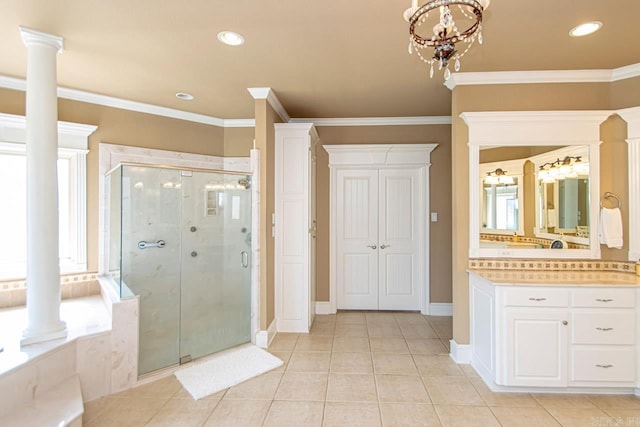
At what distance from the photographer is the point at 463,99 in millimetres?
2805

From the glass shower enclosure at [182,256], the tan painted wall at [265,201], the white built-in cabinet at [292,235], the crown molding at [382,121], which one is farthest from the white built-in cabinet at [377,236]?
the glass shower enclosure at [182,256]

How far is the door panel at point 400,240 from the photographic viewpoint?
4168 millimetres

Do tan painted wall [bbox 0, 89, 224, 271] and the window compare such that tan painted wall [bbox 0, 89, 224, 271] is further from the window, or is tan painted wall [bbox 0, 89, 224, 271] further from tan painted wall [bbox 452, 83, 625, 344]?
tan painted wall [bbox 452, 83, 625, 344]

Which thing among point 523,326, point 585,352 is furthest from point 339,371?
point 585,352

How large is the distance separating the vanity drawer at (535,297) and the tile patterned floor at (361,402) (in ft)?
2.32

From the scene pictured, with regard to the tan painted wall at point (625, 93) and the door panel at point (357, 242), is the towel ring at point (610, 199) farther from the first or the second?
the door panel at point (357, 242)

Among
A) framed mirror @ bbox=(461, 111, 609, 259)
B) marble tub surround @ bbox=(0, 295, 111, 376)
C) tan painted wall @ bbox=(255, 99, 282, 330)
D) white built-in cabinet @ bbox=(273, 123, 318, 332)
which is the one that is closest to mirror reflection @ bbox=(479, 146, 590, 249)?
framed mirror @ bbox=(461, 111, 609, 259)

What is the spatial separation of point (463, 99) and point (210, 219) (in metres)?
2.83

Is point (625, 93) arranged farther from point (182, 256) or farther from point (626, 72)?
point (182, 256)

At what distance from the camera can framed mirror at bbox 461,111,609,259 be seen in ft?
8.82

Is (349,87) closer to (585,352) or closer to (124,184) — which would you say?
(124,184)

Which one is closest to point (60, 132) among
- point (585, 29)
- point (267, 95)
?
point (267, 95)

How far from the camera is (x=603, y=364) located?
2.21m

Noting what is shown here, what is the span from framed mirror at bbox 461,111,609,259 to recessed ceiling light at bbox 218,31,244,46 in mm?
2051
